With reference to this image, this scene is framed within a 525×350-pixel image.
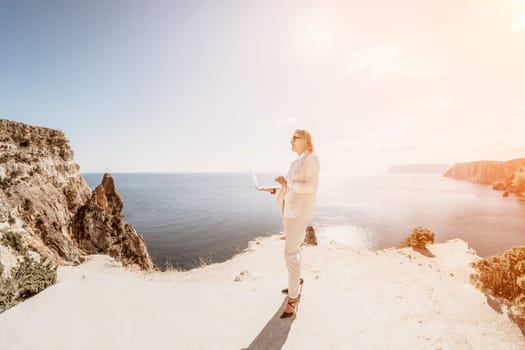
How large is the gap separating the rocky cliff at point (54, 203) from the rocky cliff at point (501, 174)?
139 metres

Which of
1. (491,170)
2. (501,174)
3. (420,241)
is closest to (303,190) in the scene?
(420,241)

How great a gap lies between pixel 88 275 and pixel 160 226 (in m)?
40.0

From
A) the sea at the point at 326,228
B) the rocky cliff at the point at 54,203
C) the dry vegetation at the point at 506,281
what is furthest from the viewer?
the sea at the point at 326,228

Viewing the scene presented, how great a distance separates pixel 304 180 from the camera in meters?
3.86

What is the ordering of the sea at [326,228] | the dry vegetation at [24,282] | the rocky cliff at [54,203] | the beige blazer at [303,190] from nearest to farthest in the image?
1. the beige blazer at [303,190]
2. the dry vegetation at [24,282]
3. the rocky cliff at [54,203]
4. the sea at [326,228]

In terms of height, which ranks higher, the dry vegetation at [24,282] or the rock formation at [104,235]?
the dry vegetation at [24,282]

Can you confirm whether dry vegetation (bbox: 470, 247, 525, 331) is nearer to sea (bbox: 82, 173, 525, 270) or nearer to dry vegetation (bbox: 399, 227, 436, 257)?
dry vegetation (bbox: 399, 227, 436, 257)

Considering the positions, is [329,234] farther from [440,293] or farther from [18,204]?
[18,204]

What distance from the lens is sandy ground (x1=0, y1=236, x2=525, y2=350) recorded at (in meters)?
3.29

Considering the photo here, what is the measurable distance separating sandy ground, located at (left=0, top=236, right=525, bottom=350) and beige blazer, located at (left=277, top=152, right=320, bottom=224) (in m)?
1.90

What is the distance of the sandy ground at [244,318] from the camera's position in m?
3.29

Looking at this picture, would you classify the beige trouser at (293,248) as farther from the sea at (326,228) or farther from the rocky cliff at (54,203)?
the sea at (326,228)

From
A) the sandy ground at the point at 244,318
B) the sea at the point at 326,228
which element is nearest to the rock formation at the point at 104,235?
the sea at the point at 326,228

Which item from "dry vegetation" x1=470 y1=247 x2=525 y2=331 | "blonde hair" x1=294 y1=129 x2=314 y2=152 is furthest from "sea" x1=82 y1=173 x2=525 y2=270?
"blonde hair" x1=294 y1=129 x2=314 y2=152
